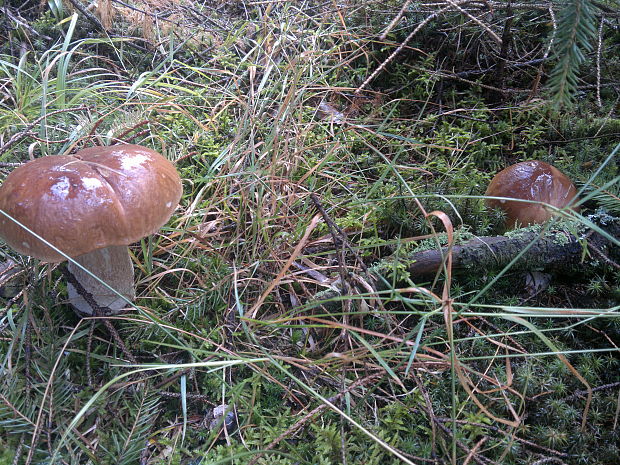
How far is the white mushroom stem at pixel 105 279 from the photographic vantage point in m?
1.37

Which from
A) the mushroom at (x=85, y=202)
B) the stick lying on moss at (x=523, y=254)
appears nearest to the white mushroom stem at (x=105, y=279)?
the mushroom at (x=85, y=202)

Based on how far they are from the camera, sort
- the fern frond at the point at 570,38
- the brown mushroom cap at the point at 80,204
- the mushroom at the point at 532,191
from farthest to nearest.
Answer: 1. the mushroom at the point at 532,191
2. the brown mushroom cap at the point at 80,204
3. the fern frond at the point at 570,38

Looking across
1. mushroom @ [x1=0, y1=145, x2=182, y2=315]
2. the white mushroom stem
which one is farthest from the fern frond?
the white mushroom stem

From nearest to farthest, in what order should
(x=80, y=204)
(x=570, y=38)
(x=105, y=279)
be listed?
(x=570, y=38) → (x=80, y=204) → (x=105, y=279)

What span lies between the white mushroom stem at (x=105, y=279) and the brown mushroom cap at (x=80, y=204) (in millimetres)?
254

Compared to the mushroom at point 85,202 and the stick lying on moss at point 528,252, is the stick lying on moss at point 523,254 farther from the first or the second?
the mushroom at point 85,202

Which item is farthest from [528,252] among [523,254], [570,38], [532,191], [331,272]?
[570,38]

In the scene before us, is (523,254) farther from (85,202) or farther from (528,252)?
(85,202)

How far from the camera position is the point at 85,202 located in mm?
1075

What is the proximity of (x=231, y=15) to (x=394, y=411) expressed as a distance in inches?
118

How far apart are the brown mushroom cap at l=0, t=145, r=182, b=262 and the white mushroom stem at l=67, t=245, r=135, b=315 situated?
254 millimetres

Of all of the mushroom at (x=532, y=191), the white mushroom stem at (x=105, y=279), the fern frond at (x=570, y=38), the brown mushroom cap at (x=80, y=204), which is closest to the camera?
the fern frond at (x=570, y=38)

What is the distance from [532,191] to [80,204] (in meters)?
1.50

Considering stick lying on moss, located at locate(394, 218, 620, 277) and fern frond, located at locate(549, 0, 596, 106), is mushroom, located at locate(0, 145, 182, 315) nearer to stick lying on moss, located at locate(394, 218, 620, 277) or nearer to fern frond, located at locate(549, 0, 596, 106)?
stick lying on moss, located at locate(394, 218, 620, 277)
